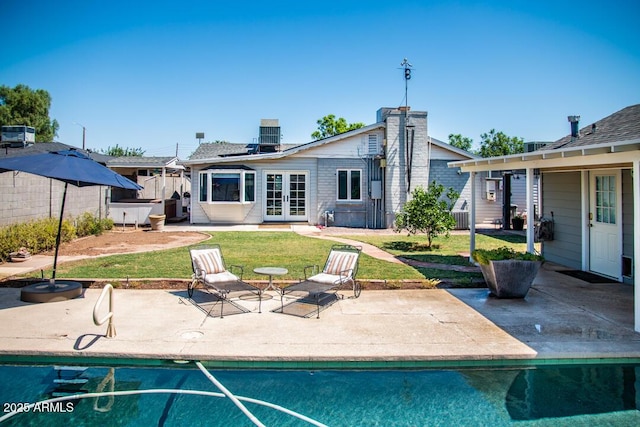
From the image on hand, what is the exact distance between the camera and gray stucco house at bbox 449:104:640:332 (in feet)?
28.1

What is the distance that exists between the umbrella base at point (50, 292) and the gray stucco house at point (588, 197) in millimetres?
8719

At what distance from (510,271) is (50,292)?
7940 millimetres

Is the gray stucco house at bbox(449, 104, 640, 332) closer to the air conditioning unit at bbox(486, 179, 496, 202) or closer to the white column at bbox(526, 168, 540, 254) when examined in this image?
the white column at bbox(526, 168, 540, 254)

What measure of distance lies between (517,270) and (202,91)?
23.4 meters

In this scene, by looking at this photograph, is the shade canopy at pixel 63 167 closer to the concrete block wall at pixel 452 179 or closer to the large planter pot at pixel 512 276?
the large planter pot at pixel 512 276

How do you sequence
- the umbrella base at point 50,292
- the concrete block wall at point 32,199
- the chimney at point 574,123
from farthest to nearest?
the chimney at point 574,123
the concrete block wall at point 32,199
the umbrella base at point 50,292

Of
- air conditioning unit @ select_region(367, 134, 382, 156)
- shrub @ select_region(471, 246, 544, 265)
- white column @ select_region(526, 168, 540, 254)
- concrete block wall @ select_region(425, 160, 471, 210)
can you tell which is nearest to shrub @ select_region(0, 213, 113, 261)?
shrub @ select_region(471, 246, 544, 265)

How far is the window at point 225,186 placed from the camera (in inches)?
746

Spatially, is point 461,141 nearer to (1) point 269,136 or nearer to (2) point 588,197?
(1) point 269,136

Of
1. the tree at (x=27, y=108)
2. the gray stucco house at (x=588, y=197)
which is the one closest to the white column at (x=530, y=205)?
the gray stucco house at (x=588, y=197)

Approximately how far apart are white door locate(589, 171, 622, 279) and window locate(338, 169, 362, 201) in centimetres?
1084

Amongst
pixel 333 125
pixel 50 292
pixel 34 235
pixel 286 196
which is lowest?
pixel 50 292

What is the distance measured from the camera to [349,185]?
19.8 meters

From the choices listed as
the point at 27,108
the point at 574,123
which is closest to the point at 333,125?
the point at 27,108
